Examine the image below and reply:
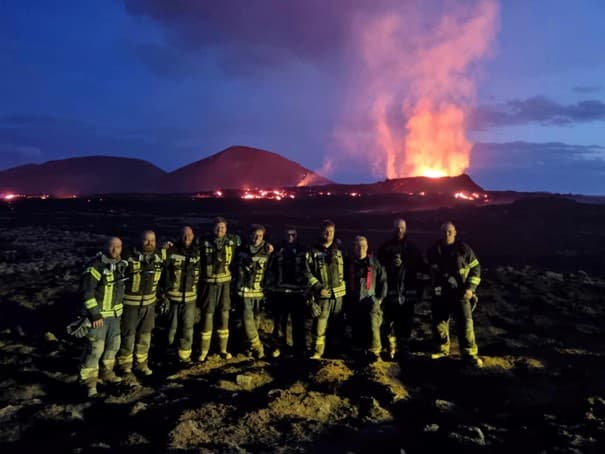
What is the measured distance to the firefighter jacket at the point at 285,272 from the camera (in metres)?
7.32

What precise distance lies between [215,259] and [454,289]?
146 inches

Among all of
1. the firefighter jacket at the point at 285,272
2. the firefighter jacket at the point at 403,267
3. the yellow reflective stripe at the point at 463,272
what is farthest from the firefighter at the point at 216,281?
the yellow reflective stripe at the point at 463,272

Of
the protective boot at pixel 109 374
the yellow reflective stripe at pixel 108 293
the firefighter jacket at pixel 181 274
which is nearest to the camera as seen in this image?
the yellow reflective stripe at pixel 108 293

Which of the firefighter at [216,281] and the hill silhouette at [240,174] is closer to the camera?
the firefighter at [216,281]

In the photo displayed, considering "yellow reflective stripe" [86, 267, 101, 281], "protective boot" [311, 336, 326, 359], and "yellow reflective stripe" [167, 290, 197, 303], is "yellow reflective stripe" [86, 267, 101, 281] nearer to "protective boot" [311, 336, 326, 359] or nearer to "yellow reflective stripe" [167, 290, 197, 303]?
"yellow reflective stripe" [167, 290, 197, 303]

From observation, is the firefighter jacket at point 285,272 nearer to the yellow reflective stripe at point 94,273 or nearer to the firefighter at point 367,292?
the firefighter at point 367,292

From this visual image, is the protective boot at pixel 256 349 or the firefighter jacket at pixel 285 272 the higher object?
the firefighter jacket at pixel 285 272

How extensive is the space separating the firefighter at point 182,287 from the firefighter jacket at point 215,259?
110mm

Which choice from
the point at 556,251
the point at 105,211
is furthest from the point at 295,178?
the point at 556,251

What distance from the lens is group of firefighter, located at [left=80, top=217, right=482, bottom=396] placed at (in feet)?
21.8

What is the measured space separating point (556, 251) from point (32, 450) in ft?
85.3

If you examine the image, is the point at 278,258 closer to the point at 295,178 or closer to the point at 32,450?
the point at 32,450

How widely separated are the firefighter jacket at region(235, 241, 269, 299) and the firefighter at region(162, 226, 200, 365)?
0.65 meters

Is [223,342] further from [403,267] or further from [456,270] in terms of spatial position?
[456,270]
